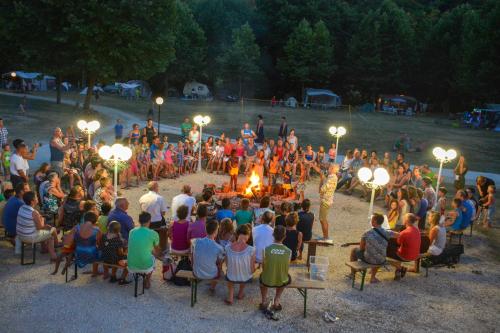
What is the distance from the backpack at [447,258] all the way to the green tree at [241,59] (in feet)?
186

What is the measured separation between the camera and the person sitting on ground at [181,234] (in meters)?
8.06

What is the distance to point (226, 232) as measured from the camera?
7.84m

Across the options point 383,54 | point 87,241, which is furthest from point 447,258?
point 383,54

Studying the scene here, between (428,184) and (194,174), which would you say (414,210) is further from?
(194,174)

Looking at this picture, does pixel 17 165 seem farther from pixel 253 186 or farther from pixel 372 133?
pixel 372 133

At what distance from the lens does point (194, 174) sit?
56.3ft

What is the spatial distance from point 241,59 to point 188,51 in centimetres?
825

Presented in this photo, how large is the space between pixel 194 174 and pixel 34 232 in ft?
29.6

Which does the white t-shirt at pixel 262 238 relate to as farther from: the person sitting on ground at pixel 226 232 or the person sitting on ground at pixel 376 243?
the person sitting on ground at pixel 376 243

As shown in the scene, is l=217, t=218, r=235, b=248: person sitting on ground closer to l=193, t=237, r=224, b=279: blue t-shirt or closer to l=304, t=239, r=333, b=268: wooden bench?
l=193, t=237, r=224, b=279: blue t-shirt

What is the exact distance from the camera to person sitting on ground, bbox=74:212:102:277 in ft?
25.1

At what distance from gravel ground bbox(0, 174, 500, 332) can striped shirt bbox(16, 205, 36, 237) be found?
0.63 m

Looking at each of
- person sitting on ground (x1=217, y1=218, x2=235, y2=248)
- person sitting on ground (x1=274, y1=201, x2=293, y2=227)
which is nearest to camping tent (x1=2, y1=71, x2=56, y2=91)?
person sitting on ground (x1=274, y1=201, x2=293, y2=227)

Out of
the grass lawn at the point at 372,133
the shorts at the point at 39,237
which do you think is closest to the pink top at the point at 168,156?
A: the shorts at the point at 39,237
